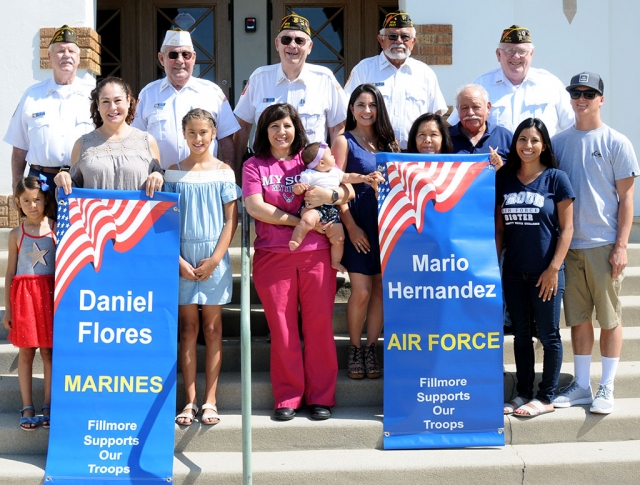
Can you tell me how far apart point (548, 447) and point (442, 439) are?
23.3 inches

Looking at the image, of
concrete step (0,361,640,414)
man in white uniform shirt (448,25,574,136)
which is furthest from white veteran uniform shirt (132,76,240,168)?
man in white uniform shirt (448,25,574,136)

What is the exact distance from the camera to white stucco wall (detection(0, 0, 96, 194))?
664 cm

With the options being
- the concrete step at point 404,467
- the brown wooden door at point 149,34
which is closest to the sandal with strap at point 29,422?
the concrete step at point 404,467

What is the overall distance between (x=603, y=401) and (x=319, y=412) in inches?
63.8

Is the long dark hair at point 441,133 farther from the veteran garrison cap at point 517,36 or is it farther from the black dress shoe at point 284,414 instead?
the black dress shoe at point 284,414

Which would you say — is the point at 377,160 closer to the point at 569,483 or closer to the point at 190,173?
the point at 190,173

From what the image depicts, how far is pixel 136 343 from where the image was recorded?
423 cm

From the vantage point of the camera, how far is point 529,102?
5.22m

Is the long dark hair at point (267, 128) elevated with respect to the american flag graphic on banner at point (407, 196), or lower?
elevated

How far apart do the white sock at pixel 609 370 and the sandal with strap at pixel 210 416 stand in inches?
87.6

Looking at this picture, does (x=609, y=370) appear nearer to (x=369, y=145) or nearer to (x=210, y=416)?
(x=369, y=145)

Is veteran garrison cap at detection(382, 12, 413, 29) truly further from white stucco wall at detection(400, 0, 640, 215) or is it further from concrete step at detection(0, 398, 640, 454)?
concrete step at detection(0, 398, 640, 454)

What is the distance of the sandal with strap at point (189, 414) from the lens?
4281 mm

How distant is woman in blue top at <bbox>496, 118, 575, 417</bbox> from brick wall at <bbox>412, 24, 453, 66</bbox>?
2682mm
